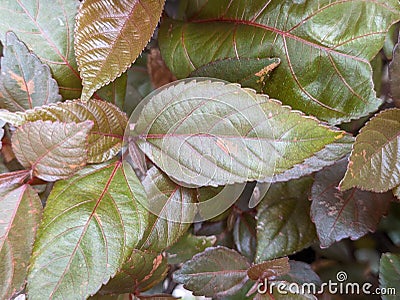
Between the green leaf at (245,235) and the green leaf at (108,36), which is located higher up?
the green leaf at (108,36)

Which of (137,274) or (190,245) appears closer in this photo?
(137,274)

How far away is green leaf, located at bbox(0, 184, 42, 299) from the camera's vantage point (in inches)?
16.9

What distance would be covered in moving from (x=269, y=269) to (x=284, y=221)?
3.8 inches

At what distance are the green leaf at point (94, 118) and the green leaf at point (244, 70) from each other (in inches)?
4.2

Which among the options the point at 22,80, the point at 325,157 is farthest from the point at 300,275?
the point at 22,80

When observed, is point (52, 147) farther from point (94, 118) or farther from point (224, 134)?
point (224, 134)

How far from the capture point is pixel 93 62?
1.43 ft

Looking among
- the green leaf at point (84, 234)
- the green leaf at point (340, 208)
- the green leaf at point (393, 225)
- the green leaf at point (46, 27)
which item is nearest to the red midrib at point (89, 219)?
the green leaf at point (84, 234)

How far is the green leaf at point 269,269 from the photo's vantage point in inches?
19.2

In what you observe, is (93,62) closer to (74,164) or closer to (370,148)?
(74,164)

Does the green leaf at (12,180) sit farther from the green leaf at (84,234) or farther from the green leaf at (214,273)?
the green leaf at (214,273)

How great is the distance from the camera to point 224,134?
43 centimetres

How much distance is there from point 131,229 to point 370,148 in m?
0.24

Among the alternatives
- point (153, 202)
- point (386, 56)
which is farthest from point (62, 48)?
point (386, 56)
